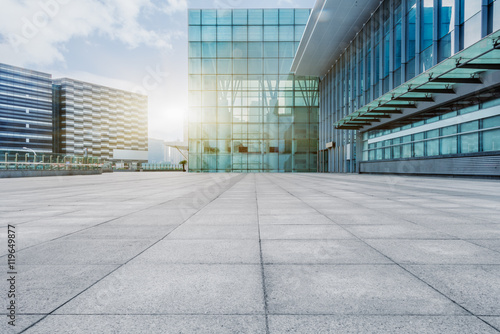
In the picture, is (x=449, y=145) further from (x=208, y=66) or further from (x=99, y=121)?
Answer: (x=99, y=121)

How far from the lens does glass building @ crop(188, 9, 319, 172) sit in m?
38.6

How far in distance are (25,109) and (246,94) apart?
99441mm

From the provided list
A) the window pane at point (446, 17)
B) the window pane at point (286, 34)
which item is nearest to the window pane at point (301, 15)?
the window pane at point (286, 34)

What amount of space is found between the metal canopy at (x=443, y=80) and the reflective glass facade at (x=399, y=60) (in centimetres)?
96

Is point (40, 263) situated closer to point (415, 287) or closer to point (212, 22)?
point (415, 287)

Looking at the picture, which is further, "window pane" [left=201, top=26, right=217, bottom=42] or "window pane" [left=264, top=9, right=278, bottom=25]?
"window pane" [left=201, top=26, right=217, bottom=42]

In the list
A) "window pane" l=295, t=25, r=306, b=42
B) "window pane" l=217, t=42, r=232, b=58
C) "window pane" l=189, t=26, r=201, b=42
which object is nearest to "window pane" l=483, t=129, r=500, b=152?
"window pane" l=295, t=25, r=306, b=42

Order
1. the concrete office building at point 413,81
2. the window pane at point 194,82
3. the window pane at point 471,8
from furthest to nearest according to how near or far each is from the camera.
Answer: the window pane at point 194,82
the concrete office building at point 413,81
the window pane at point 471,8

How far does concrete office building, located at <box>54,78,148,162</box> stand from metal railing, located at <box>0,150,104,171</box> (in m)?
73.4

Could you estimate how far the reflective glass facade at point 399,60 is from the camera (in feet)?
49.0

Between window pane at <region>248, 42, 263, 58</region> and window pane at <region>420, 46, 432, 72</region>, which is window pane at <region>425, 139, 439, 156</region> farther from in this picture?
window pane at <region>248, 42, 263, 58</region>

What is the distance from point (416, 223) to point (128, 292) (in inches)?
163

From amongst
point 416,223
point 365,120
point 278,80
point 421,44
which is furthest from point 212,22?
point 416,223

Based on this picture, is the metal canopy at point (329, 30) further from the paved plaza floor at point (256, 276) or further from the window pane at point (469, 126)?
the paved plaza floor at point (256, 276)
